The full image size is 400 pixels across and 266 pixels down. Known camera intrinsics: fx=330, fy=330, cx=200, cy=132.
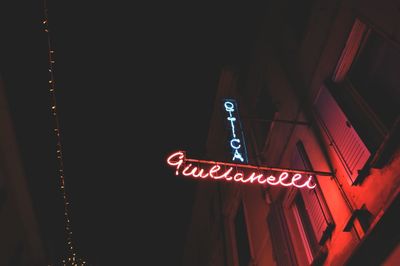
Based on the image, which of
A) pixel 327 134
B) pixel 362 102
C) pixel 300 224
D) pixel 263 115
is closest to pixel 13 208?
pixel 263 115

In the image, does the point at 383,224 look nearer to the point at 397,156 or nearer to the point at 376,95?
the point at 397,156

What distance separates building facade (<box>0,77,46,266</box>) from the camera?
40.5 feet

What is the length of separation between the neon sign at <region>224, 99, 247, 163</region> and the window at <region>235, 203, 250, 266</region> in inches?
180

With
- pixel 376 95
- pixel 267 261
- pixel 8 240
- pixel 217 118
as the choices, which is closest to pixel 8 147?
pixel 8 240

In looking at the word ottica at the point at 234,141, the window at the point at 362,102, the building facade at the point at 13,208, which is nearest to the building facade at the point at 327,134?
the window at the point at 362,102

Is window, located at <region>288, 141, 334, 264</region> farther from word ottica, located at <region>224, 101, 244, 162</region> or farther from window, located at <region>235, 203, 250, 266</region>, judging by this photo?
window, located at <region>235, 203, 250, 266</region>

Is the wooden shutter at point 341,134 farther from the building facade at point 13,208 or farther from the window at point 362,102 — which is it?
the building facade at point 13,208

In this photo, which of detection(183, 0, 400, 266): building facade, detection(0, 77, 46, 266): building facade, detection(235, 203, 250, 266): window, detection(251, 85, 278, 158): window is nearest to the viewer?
detection(183, 0, 400, 266): building facade

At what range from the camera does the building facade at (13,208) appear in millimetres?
12359

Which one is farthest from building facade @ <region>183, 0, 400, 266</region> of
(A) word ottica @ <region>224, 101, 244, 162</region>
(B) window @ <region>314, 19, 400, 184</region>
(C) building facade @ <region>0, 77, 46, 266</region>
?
(C) building facade @ <region>0, 77, 46, 266</region>

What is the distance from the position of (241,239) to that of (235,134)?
530 centimetres

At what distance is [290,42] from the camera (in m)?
8.89

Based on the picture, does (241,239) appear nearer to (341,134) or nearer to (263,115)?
(263,115)

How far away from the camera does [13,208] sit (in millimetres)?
14461
